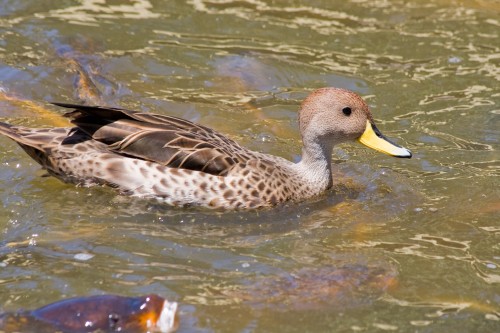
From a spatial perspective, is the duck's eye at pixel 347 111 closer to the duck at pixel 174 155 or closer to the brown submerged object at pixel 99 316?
the duck at pixel 174 155

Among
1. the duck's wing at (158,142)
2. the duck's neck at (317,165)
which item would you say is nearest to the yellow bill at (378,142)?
the duck's neck at (317,165)

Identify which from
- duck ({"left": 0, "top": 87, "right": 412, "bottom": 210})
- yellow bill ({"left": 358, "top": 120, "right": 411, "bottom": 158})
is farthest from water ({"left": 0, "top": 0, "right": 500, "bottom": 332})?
yellow bill ({"left": 358, "top": 120, "right": 411, "bottom": 158})

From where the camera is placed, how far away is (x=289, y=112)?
10.5m

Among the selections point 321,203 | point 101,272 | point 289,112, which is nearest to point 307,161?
point 321,203

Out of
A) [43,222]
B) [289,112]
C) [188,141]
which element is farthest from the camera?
[289,112]

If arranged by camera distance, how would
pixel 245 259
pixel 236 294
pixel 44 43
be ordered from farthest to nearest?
1. pixel 44 43
2. pixel 245 259
3. pixel 236 294

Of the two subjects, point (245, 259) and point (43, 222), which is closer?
point (245, 259)

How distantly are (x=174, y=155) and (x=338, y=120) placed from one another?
141cm

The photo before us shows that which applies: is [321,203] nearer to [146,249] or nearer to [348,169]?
[348,169]

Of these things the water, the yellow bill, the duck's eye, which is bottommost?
the water

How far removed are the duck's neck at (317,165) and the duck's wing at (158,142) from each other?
663 mm

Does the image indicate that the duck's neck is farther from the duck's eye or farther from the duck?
the duck's eye

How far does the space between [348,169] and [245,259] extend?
247 centimetres

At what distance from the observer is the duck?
820 cm
